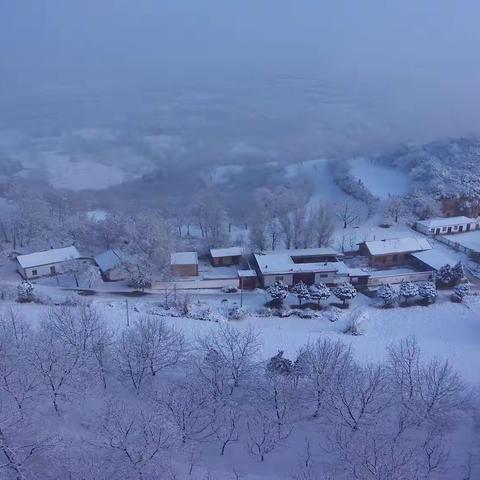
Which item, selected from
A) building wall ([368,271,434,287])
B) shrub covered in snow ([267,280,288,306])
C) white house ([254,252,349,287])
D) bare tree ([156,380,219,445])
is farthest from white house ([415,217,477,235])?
bare tree ([156,380,219,445])

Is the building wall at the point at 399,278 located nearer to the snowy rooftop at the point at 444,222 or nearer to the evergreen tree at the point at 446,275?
the evergreen tree at the point at 446,275

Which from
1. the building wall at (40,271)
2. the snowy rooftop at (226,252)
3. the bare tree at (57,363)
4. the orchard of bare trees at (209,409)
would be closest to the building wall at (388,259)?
the snowy rooftop at (226,252)

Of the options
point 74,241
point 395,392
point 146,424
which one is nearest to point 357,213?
point 74,241

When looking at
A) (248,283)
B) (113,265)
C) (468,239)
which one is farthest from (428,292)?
(113,265)

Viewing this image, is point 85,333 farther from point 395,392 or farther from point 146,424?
point 395,392

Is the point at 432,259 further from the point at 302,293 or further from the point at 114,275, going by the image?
the point at 114,275

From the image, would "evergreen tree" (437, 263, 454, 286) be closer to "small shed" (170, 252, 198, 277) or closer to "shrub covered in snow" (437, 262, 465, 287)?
"shrub covered in snow" (437, 262, 465, 287)
